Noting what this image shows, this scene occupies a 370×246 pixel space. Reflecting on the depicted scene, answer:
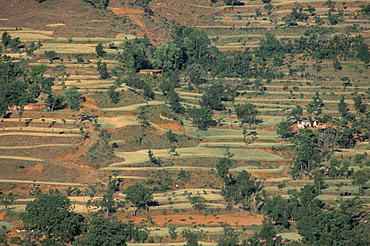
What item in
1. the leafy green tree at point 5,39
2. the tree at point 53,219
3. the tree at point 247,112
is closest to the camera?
the tree at point 53,219

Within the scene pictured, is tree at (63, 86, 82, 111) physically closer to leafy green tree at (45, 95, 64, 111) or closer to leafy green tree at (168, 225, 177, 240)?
leafy green tree at (45, 95, 64, 111)

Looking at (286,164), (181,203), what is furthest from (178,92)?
(181,203)

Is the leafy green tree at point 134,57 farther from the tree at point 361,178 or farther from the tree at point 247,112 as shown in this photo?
the tree at point 361,178

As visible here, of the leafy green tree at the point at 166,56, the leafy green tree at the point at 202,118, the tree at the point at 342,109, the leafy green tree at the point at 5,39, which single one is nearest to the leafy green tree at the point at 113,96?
the leafy green tree at the point at 202,118

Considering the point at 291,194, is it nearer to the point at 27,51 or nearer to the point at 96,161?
the point at 96,161

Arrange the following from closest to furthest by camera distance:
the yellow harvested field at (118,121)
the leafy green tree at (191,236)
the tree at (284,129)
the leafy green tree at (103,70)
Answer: the leafy green tree at (191,236), the yellow harvested field at (118,121), the tree at (284,129), the leafy green tree at (103,70)
